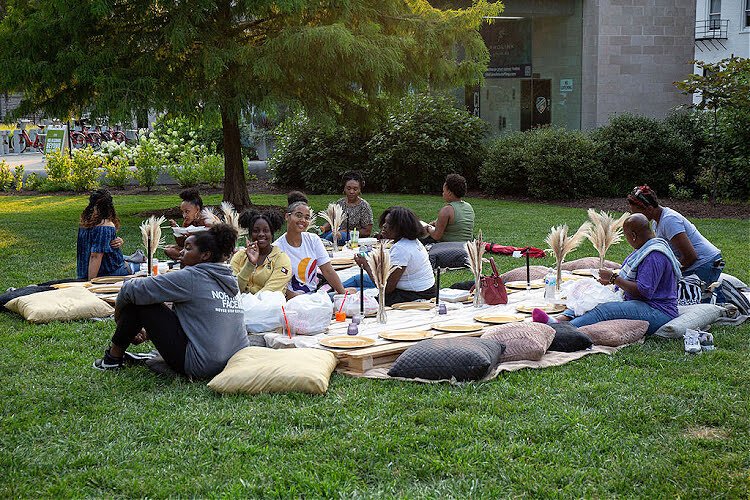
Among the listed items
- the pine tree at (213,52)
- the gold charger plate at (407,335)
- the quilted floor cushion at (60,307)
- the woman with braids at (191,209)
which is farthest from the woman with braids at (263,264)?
the pine tree at (213,52)

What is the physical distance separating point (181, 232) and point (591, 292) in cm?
479

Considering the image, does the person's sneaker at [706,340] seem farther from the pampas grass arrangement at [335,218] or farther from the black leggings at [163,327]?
the pampas grass arrangement at [335,218]

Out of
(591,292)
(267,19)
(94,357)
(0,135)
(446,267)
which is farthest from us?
(0,135)

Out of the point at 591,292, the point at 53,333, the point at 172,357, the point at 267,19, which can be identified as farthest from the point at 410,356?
the point at 267,19

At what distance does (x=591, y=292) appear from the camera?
324 inches

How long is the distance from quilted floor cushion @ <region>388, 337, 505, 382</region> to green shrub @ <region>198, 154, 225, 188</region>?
1808 centimetres

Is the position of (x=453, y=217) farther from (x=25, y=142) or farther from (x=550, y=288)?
(x=25, y=142)

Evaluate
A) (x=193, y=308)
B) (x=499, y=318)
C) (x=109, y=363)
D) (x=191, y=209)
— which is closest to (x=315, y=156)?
(x=191, y=209)

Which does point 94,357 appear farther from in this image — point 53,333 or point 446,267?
point 446,267

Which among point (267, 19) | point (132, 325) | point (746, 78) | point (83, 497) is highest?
point (267, 19)

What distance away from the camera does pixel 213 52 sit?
48.1ft

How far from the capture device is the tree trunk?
57.0 feet

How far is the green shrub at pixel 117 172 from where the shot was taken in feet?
78.5

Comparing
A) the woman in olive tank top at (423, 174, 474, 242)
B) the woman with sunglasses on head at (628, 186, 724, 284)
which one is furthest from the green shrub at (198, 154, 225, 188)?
the woman with sunglasses on head at (628, 186, 724, 284)
